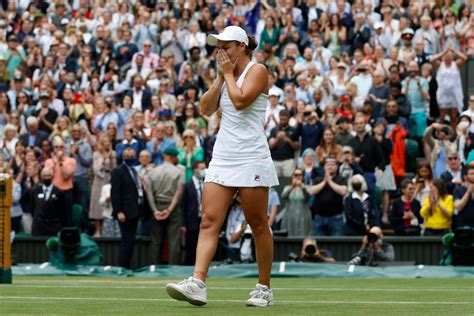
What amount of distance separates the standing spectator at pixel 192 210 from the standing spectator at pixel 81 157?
3.02 metres

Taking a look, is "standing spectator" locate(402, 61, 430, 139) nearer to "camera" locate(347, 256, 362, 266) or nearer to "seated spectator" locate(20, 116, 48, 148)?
"camera" locate(347, 256, 362, 266)

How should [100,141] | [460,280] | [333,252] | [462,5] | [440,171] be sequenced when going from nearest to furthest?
[460,280], [333,252], [440,171], [100,141], [462,5]

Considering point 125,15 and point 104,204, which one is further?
point 125,15

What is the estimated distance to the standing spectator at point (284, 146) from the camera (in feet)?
81.1

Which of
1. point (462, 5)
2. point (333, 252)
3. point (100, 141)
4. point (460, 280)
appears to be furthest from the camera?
point (462, 5)

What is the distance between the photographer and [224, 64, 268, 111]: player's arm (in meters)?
10.6

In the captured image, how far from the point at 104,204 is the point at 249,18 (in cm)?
779

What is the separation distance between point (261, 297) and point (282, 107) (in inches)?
622

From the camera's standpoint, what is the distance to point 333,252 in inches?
865

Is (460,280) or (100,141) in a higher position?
(100,141)

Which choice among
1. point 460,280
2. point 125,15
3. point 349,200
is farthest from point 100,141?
point 460,280

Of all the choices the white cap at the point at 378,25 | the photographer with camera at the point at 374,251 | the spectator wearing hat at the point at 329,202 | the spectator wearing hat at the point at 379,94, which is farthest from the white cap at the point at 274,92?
the photographer with camera at the point at 374,251

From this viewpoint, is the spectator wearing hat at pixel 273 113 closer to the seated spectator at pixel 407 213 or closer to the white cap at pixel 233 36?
the seated spectator at pixel 407 213

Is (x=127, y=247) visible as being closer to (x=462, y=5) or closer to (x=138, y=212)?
(x=138, y=212)
